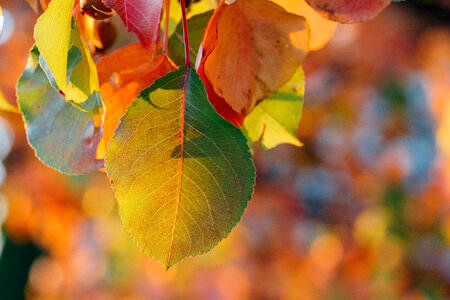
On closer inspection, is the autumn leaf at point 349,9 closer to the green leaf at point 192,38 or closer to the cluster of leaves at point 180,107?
the cluster of leaves at point 180,107

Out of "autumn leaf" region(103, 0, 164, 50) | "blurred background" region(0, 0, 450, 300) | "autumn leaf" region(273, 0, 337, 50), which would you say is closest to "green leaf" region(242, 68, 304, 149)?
"autumn leaf" region(273, 0, 337, 50)

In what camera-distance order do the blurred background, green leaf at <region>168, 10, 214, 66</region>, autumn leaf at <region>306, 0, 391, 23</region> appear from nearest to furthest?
autumn leaf at <region>306, 0, 391, 23</region> < green leaf at <region>168, 10, 214, 66</region> < the blurred background

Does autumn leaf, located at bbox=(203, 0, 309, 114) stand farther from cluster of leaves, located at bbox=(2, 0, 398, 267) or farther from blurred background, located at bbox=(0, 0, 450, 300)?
blurred background, located at bbox=(0, 0, 450, 300)

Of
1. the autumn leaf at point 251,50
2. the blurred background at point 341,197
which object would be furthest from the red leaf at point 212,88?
the blurred background at point 341,197

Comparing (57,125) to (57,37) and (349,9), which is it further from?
(349,9)

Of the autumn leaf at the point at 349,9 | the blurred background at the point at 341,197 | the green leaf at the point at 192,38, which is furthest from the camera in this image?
the blurred background at the point at 341,197

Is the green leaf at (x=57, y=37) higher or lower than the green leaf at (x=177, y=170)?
higher

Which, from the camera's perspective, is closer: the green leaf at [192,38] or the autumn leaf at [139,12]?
the autumn leaf at [139,12]

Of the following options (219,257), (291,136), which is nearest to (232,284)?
(219,257)
